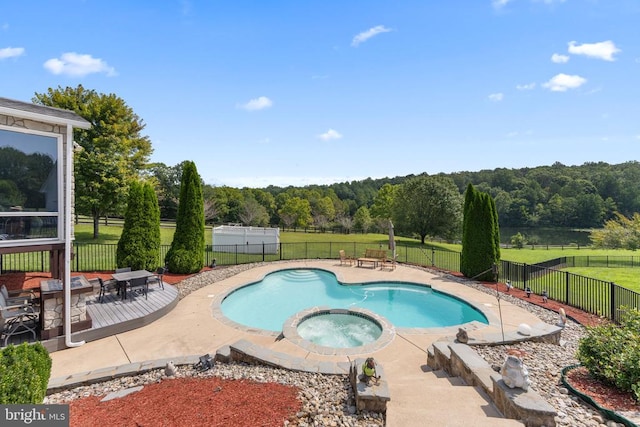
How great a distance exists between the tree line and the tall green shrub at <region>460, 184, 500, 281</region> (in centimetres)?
867

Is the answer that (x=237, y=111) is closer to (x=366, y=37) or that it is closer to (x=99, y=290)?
(x=366, y=37)

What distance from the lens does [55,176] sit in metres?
5.96

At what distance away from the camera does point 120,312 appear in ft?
24.6

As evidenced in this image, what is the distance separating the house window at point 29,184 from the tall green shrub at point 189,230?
6.25 m

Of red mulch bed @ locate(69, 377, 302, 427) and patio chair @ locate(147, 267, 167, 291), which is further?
patio chair @ locate(147, 267, 167, 291)

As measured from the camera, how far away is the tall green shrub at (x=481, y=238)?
12164 millimetres

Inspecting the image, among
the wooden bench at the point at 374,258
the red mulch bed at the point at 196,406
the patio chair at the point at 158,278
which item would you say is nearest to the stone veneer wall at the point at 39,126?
the patio chair at the point at 158,278

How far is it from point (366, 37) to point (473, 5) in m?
4.14

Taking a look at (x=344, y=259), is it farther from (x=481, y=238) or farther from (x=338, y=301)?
(x=481, y=238)

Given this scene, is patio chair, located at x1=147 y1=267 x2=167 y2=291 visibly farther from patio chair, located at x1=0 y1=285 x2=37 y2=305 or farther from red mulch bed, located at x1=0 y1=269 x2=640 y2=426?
red mulch bed, located at x1=0 y1=269 x2=640 y2=426

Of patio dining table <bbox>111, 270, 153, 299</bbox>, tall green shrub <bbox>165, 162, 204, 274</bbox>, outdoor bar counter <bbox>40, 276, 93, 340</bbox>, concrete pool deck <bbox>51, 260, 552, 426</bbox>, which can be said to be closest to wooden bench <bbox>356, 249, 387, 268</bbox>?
concrete pool deck <bbox>51, 260, 552, 426</bbox>

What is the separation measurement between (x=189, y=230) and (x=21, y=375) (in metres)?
9.61

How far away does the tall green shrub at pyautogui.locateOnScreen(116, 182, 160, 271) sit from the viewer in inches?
431

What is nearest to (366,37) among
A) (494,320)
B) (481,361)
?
(494,320)
